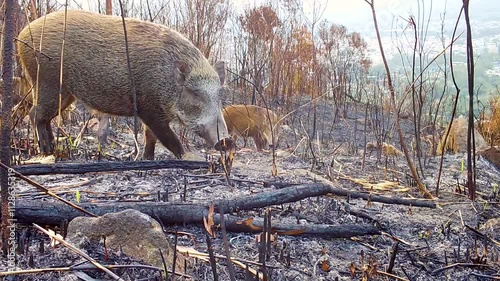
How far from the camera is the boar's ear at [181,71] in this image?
4695 mm

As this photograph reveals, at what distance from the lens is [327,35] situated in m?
16.9

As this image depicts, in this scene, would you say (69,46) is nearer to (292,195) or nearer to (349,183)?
(349,183)

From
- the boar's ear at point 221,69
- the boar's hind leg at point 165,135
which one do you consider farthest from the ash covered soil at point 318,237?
the boar's ear at point 221,69

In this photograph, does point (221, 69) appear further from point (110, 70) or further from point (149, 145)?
point (110, 70)

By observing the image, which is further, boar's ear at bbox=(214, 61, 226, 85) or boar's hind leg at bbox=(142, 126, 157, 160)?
boar's ear at bbox=(214, 61, 226, 85)

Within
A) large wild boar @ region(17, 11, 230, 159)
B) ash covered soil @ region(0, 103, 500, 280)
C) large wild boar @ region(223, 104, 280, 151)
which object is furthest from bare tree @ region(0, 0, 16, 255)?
large wild boar @ region(223, 104, 280, 151)

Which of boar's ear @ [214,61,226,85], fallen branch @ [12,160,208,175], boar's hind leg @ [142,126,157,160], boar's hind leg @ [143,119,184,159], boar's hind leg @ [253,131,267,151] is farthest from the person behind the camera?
boar's hind leg @ [253,131,267,151]

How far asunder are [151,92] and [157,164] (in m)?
1.80

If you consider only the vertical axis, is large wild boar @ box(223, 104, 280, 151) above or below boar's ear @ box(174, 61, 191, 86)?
below

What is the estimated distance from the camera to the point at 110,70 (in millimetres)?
4543

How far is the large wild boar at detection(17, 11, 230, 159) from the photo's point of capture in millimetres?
4523

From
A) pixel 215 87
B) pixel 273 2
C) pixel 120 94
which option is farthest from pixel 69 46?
pixel 273 2

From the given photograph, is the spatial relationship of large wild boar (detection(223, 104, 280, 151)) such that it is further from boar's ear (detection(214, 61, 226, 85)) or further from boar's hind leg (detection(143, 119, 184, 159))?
boar's hind leg (detection(143, 119, 184, 159))

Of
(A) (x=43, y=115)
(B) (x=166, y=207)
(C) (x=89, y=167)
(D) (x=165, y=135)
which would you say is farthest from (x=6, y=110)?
(A) (x=43, y=115)
